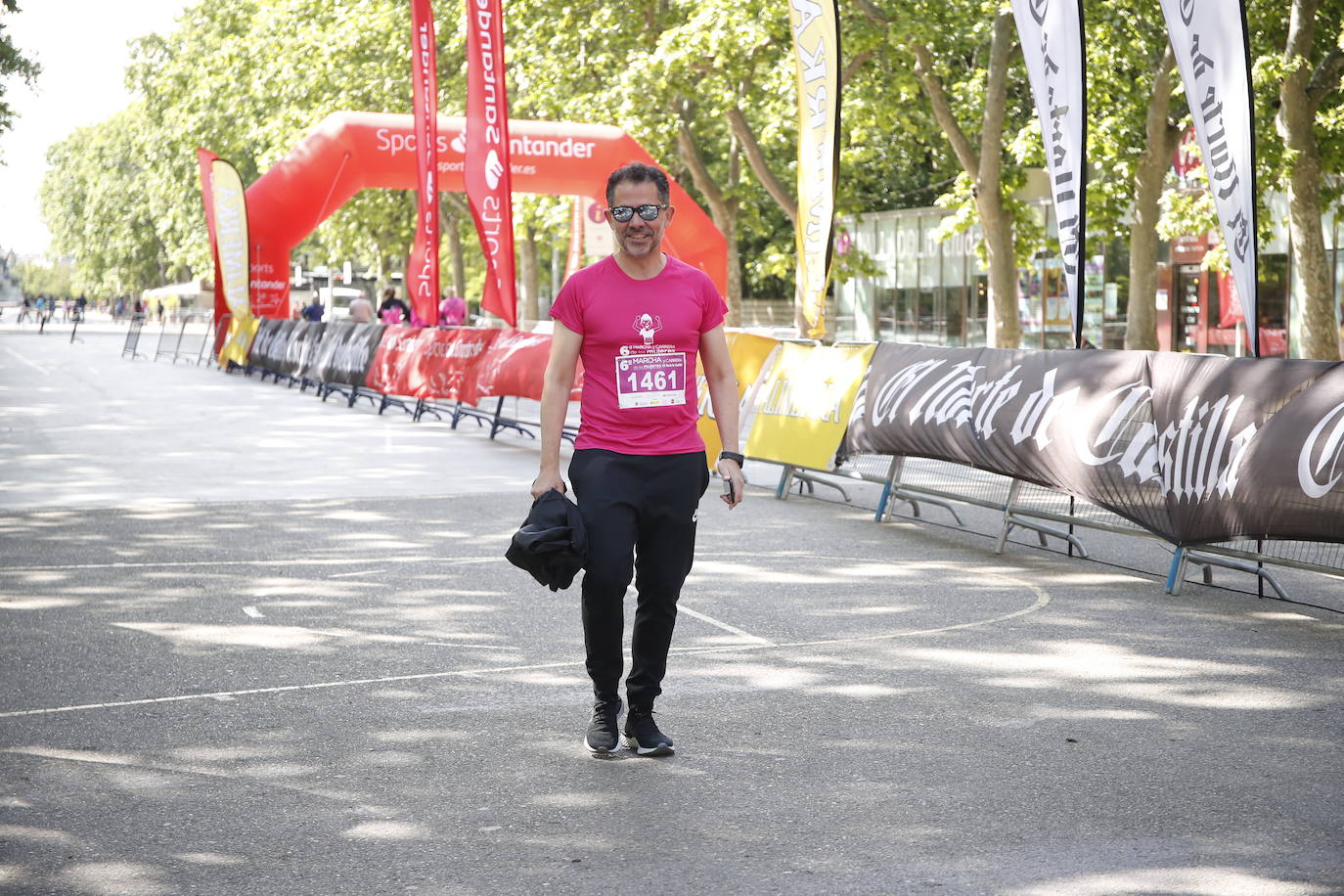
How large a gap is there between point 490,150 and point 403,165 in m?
8.67

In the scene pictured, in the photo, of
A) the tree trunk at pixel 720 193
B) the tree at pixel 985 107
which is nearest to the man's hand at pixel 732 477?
the tree at pixel 985 107

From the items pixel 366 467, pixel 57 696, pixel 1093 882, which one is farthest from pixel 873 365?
pixel 1093 882

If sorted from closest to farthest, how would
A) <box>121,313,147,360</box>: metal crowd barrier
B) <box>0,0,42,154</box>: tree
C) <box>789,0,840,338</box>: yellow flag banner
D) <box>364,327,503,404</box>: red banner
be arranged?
<box>789,0,840,338</box>: yellow flag banner → <box>364,327,503,404</box>: red banner → <box>0,0,42,154</box>: tree → <box>121,313,147,360</box>: metal crowd barrier

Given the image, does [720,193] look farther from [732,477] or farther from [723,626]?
[732,477]

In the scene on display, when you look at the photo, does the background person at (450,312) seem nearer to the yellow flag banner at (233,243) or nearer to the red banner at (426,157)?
the yellow flag banner at (233,243)

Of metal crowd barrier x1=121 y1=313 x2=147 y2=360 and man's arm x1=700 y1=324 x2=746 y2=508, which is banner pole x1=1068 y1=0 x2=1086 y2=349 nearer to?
man's arm x1=700 y1=324 x2=746 y2=508

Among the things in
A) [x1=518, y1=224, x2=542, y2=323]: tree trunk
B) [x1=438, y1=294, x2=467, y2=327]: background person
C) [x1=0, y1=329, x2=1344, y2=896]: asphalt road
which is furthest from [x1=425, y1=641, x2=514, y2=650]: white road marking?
[x1=518, y1=224, x2=542, y2=323]: tree trunk

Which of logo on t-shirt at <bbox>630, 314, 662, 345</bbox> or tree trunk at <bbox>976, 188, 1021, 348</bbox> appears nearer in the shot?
logo on t-shirt at <bbox>630, 314, 662, 345</bbox>

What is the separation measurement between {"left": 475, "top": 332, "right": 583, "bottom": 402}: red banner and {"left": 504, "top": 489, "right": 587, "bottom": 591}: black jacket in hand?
11.7m

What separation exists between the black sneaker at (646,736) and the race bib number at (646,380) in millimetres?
1088

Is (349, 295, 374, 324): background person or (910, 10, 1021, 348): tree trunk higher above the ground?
(910, 10, 1021, 348): tree trunk

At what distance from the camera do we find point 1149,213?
2297 cm

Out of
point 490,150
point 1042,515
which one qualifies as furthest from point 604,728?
point 490,150

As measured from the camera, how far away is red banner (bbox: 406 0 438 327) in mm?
22484
